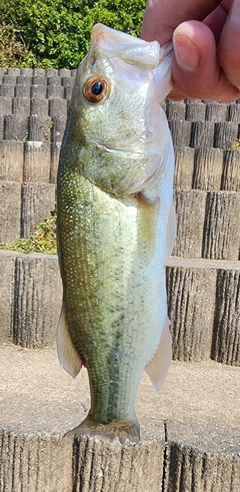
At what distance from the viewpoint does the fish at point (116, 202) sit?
3.62ft

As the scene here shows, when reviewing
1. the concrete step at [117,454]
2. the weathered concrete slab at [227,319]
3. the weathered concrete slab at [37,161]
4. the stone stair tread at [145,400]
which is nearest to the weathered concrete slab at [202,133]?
the weathered concrete slab at [37,161]

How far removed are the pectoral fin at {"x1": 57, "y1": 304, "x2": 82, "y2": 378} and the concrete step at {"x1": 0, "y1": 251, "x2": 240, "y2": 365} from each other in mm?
1468

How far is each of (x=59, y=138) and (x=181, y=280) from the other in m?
2.61

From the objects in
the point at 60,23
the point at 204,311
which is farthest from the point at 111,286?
the point at 60,23

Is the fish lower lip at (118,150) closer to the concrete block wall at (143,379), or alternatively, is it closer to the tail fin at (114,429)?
the tail fin at (114,429)

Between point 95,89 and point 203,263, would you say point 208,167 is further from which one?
point 95,89

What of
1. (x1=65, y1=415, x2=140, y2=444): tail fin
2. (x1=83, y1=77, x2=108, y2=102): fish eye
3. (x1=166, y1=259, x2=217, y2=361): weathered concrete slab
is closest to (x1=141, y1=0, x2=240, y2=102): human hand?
(x1=83, y1=77, x2=108, y2=102): fish eye

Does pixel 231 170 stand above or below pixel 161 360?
above

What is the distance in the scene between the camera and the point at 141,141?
112cm

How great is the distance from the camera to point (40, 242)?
3182 mm

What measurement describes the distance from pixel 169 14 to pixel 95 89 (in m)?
0.30

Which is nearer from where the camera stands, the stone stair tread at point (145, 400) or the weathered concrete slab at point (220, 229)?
the stone stair tread at point (145, 400)

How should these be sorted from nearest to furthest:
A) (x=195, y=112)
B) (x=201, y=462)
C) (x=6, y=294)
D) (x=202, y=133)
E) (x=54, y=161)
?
(x=201, y=462)
(x=6, y=294)
(x=54, y=161)
(x=202, y=133)
(x=195, y=112)

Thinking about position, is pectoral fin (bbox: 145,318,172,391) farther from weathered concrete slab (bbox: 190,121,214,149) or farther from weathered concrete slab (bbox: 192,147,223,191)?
weathered concrete slab (bbox: 190,121,214,149)
